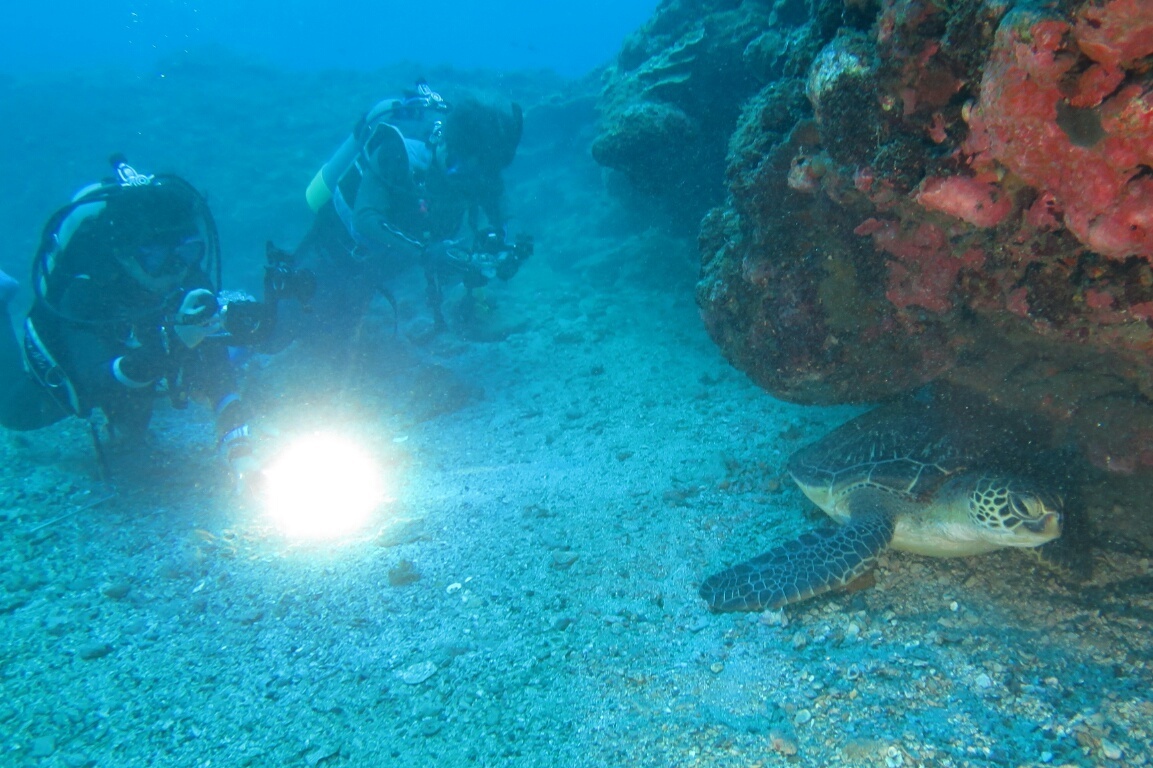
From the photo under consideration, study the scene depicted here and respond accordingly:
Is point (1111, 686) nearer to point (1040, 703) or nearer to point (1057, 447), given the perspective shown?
point (1040, 703)

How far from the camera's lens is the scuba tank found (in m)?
7.74

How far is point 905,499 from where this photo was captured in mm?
2932

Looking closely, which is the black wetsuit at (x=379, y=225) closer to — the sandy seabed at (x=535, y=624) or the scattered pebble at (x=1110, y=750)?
the sandy seabed at (x=535, y=624)

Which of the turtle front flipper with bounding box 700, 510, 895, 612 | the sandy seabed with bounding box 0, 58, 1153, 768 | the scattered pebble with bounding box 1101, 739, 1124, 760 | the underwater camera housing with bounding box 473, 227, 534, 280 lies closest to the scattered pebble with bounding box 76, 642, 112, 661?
the sandy seabed with bounding box 0, 58, 1153, 768

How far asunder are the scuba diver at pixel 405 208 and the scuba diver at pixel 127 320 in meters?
2.20

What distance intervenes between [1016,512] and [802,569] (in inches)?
40.0

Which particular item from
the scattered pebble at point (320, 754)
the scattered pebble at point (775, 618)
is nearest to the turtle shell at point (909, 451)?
the scattered pebble at point (775, 618)

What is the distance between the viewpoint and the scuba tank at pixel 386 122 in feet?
25.4

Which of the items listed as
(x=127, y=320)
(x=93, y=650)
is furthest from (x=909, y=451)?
(x=127, y=320)

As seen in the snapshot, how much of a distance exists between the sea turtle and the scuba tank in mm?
7258

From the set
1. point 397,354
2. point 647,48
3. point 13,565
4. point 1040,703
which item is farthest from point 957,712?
point 647,48

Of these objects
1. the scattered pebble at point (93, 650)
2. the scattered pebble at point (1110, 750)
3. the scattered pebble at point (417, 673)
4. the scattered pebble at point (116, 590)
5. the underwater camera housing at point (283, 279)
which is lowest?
the scattered pebble at point (1110, 750)

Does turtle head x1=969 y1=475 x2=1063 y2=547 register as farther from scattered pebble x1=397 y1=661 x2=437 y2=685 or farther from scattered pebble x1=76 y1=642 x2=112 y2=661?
scattered pebble x1=76 y1=642 x2=112 y2=661

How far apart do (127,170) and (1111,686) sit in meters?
8.01
